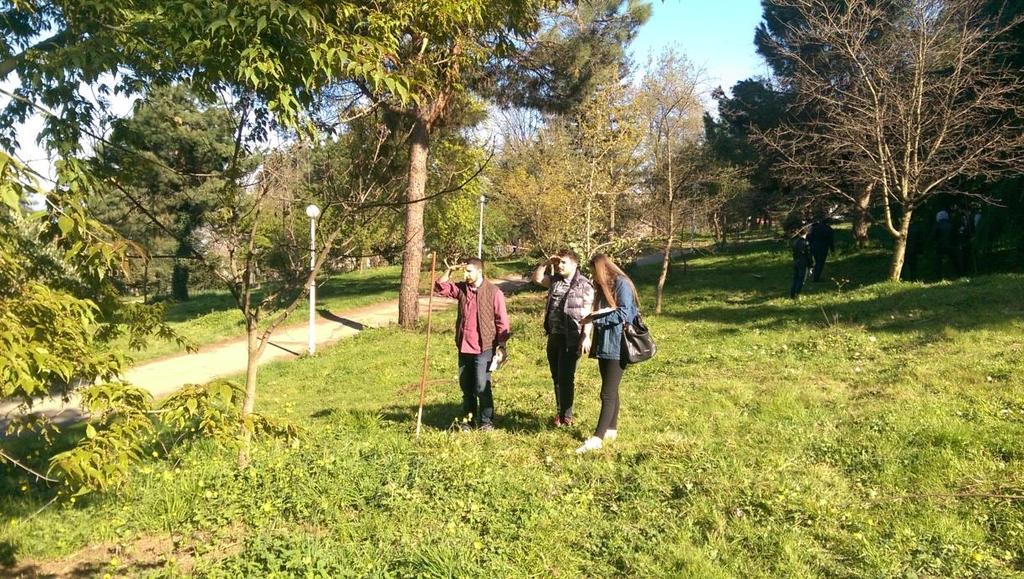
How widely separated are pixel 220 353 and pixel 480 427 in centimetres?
999

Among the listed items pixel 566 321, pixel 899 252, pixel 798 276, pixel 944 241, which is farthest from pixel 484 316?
pixel 944 241

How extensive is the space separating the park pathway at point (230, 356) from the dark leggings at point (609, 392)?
8.14m

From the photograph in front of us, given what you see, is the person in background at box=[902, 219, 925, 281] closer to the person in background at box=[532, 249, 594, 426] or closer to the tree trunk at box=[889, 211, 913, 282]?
the tree trunk at box=[889, 211, 913, 282]

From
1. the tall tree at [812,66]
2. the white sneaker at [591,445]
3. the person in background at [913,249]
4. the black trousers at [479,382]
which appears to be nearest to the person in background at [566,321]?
the black trousers at [479,382]

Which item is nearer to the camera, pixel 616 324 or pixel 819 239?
pixel 616 324

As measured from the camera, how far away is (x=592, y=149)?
13.3 metres

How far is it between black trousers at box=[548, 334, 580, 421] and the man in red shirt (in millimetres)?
507

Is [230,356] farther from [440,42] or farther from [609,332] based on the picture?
[609,332]

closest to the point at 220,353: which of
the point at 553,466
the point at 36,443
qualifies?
the point at 36,443

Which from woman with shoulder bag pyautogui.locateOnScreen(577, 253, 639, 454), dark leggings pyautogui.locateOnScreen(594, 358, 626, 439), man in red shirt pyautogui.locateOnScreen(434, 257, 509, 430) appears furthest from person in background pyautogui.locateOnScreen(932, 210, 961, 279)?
man in red shirt pyautogui.locateOnScreen(434, 257, 509, 430)

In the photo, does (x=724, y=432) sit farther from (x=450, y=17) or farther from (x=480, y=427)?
(x=450, y=17)

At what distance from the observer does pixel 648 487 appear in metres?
4.29

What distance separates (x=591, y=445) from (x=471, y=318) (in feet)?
5.42

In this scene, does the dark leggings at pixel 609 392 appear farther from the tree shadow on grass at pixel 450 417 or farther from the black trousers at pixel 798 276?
the black trousers at pixel 798 276
